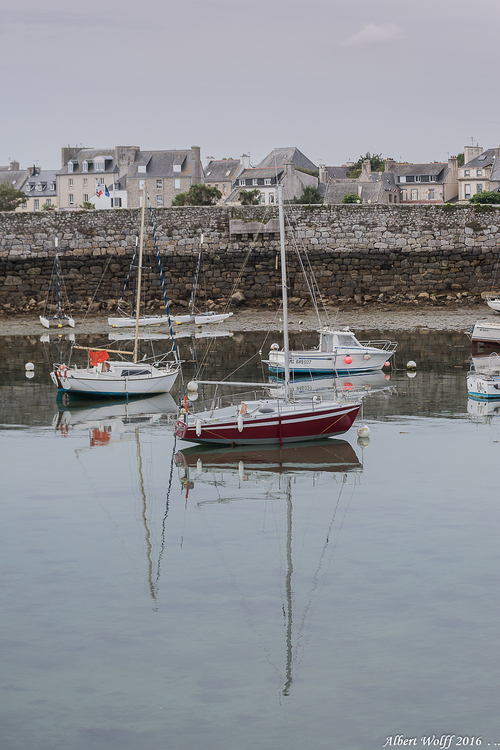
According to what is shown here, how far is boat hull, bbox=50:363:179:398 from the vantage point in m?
18.7

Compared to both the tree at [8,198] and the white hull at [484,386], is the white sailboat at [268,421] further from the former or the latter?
the tree at [8,198]

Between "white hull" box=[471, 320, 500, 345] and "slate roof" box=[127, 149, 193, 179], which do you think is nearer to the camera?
"white hull" box=[471, 320, 500, 345]

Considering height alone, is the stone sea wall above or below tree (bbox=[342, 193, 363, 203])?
below

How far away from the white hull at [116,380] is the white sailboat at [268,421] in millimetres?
4092

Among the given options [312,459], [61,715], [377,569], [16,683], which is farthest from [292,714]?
[312,459]

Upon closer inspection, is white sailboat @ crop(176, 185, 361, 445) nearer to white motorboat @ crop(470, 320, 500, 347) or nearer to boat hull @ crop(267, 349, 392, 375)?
boat hull @ crop(267, 349, 392, 375)

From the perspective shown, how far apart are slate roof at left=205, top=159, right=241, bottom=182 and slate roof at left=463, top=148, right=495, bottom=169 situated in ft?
72.3

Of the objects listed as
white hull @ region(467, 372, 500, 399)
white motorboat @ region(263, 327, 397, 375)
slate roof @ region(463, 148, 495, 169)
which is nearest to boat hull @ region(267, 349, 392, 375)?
white motorboat @ region(263, 327, 397, 375)

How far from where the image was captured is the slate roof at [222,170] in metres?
88.1

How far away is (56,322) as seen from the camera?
3167 cm

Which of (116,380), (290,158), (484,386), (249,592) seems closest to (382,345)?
(484,386)

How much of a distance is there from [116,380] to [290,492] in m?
7.38

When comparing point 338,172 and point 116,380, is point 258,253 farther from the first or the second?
point 338,172

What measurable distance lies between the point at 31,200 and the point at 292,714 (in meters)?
87.9
